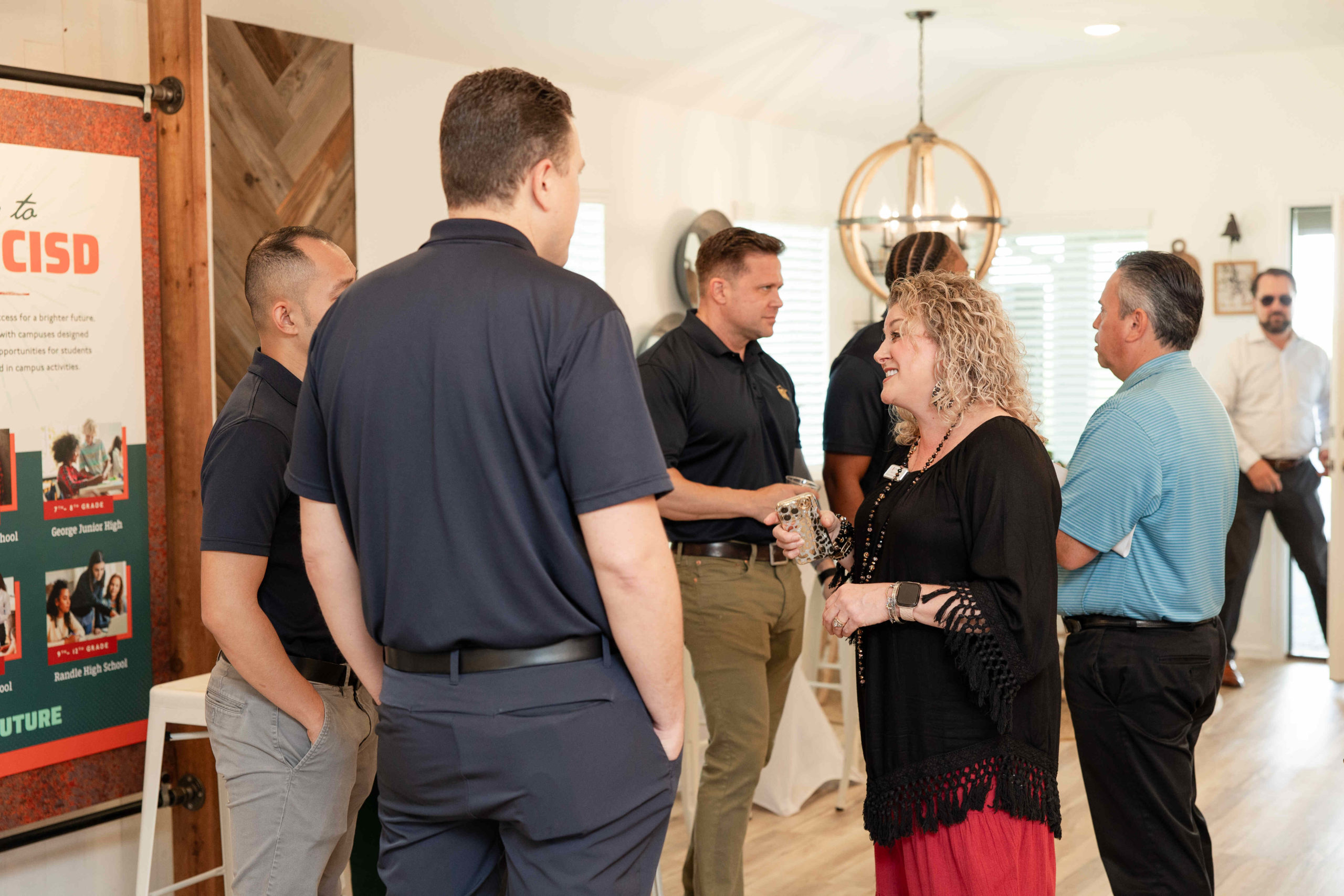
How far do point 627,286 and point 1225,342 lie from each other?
3197 mm

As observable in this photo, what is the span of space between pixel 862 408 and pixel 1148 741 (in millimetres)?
1037

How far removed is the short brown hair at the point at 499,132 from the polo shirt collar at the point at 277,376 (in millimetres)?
681

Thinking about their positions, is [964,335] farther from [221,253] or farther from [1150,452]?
[221,253]

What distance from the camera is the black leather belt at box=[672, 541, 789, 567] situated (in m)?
2.84

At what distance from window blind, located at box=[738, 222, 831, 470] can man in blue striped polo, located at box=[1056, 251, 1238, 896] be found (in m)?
3.29

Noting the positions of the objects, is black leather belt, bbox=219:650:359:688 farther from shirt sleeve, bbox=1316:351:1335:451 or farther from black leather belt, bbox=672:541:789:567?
shirt sleeve, bbox=1316:351:1335:451

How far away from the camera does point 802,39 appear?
16.0 feet

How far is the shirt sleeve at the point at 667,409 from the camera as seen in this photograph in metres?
2.80

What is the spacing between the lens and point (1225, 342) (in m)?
5.89

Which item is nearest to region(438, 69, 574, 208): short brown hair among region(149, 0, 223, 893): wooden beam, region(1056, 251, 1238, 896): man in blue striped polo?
region(1056, 251, 1238, 896): man in blue striped polo

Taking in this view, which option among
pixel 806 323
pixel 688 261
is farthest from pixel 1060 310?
pixel 688 261

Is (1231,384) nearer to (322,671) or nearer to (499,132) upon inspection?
(322,671)

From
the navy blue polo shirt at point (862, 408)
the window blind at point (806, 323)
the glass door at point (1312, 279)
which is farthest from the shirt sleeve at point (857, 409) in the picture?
the glass door at point (1312, 279)

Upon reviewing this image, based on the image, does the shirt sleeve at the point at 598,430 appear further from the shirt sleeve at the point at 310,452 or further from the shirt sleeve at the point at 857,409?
the shirt sleeve at the point at 857,409
